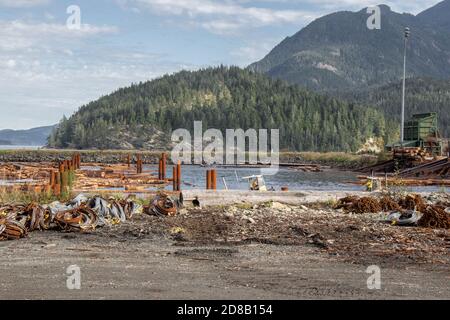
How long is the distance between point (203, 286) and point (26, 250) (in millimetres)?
5021

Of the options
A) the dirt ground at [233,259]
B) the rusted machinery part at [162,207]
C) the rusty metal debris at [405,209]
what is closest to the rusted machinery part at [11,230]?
the dirt ground at [233,259]

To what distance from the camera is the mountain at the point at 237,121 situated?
162 meters

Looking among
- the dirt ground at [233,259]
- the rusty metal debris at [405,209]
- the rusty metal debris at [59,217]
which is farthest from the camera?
the rusty metal debris at [405,209]

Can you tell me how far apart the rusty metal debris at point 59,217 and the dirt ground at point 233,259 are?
36cm

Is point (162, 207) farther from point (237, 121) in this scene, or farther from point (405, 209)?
point (237, 121)

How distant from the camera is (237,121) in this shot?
175 metres

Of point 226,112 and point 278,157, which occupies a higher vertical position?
point 226,112

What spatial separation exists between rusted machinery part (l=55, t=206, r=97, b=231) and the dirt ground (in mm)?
367

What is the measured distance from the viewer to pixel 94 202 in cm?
1705

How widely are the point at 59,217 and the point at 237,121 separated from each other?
15981 centimetres

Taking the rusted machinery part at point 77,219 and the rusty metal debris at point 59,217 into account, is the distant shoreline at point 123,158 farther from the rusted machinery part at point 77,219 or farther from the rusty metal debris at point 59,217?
the rusted machinery part at point 77,219

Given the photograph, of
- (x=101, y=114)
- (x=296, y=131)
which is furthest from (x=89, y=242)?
(x=101, y=114)
